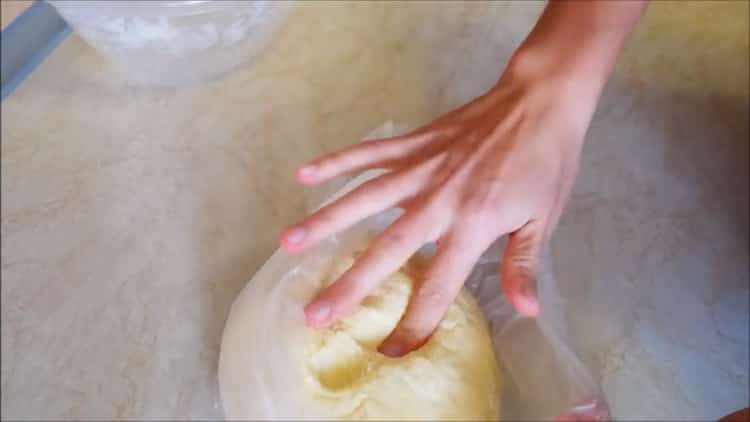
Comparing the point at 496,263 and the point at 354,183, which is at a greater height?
the point at 354,183

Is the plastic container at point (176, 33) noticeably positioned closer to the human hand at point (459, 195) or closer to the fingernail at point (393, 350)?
the human hand at point (459, 195)

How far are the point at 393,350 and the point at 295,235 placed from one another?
118mm

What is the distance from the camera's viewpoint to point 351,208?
1.61 feet

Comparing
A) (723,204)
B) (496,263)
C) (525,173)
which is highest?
(525,173)

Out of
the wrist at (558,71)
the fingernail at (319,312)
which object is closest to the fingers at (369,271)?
the fingernail at (319,312)

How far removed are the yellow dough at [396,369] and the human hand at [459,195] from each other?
0.02 m

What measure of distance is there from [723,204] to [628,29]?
0.76 feet

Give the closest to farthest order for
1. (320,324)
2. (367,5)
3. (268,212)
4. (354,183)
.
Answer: (320,324) < (354,183) < (268,212) < (367,5)

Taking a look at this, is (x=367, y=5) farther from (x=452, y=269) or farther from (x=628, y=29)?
(x=452, y=269)

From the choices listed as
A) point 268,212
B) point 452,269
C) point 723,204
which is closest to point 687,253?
point 723,204

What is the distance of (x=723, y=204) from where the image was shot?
68cm

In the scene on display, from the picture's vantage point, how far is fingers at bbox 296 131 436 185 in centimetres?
51

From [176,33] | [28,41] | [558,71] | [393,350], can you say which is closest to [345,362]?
[393,350]

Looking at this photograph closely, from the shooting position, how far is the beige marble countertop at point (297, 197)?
621mm
